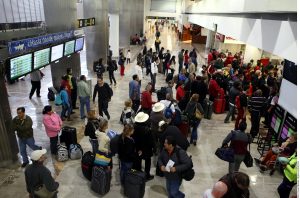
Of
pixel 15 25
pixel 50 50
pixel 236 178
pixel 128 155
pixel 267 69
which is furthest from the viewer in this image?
pixel 267 69

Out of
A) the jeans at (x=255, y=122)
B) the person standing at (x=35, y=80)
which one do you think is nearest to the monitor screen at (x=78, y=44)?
the person standing at (x=35, y=80)

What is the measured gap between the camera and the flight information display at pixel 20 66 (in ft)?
18.0

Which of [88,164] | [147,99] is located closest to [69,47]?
[147,99]

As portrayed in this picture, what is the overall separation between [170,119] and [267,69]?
25.0 feet

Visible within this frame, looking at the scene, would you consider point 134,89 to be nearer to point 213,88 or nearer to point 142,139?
point 213,88

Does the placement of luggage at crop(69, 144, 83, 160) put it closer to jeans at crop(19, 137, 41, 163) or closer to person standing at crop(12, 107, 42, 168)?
jeans at crop(19, 137, 41, 163)

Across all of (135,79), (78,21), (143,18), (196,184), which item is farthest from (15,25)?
(143,18)

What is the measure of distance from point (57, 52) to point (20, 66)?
1964 mm

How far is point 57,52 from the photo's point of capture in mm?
7641

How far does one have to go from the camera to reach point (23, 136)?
5426 millimetres

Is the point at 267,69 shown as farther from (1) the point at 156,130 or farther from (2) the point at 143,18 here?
(2) the point at 143,18

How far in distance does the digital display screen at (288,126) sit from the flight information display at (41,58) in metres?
6.51

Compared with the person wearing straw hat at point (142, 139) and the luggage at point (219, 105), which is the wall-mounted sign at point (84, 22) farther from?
the person wearing straw hat at point (142, 139)

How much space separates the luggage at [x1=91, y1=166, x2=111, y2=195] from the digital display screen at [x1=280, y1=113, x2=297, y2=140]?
4463mm
